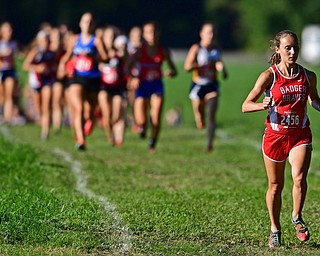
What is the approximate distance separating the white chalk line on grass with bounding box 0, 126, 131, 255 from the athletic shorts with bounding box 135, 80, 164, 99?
174cm

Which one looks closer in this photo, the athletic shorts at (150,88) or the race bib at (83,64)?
the race bib at (83,64)

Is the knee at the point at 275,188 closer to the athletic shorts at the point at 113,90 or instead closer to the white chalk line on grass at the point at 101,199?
the white chalk line on grass at the point at 101,199

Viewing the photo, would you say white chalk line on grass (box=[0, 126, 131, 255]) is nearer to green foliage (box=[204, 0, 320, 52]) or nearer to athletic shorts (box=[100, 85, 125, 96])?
athletic shorts (box=[100, 85, 125, 96])

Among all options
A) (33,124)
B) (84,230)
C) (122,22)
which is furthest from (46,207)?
(122,22)

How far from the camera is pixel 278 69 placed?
9383mm

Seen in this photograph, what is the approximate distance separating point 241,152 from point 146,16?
70406 millimetres

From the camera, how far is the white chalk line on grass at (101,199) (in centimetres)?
931

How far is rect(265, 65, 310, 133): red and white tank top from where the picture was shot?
30.6 ft

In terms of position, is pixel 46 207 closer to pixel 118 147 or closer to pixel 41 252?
pixel 41 252

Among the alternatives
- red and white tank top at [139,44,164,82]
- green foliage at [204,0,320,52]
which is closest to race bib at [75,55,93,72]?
red and white tank top at [139,44,164,82]

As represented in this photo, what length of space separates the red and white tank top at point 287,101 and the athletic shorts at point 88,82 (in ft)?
28.6

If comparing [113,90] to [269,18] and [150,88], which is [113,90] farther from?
[269,18]

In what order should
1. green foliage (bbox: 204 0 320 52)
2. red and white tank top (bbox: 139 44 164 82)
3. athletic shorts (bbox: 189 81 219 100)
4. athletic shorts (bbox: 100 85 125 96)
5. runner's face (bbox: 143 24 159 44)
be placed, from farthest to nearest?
1. green foliage (bbox: 204 0 320 52)
2. athletic shorts (bbox: 100 85 125 96)
3. red and white tank top (bbox: 139 44 164 82)
4. runner's face (bbox: 143 24 159 44)
5. athletic shorts (bbox: 189 81 219 100)

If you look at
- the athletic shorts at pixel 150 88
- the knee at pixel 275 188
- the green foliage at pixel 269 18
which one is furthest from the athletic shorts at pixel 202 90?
the green foliage at pixel 269 18
